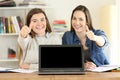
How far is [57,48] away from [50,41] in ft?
2.56

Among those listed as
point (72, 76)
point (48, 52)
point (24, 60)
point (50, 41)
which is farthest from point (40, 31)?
point (72, 76)

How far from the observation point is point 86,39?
228 cm

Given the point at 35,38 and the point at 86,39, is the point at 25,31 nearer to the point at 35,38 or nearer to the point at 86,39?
the point at 35,38

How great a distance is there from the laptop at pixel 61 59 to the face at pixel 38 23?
0.76 metres

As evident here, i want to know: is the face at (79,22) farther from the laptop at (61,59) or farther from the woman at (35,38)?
the laptop at (61,59)

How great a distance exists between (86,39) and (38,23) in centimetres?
52

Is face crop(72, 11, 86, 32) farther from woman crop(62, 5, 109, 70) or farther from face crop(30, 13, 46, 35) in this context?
face crop(30, 13, 46, 35)

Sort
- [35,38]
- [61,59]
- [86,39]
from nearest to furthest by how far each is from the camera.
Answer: [61,59] → [86,39] → [35,38]

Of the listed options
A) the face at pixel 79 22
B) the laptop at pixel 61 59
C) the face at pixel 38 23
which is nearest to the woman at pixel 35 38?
the face at pixel 38 23

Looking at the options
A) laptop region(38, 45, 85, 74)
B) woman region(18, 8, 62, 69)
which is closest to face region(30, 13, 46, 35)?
woman region(18, 8, 62, 69)

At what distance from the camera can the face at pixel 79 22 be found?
236 cm

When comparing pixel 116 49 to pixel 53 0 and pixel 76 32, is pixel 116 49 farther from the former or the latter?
pixel 76 32

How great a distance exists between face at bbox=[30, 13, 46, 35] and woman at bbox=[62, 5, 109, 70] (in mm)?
237

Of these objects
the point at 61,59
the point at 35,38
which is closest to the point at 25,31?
the point at 35,38
